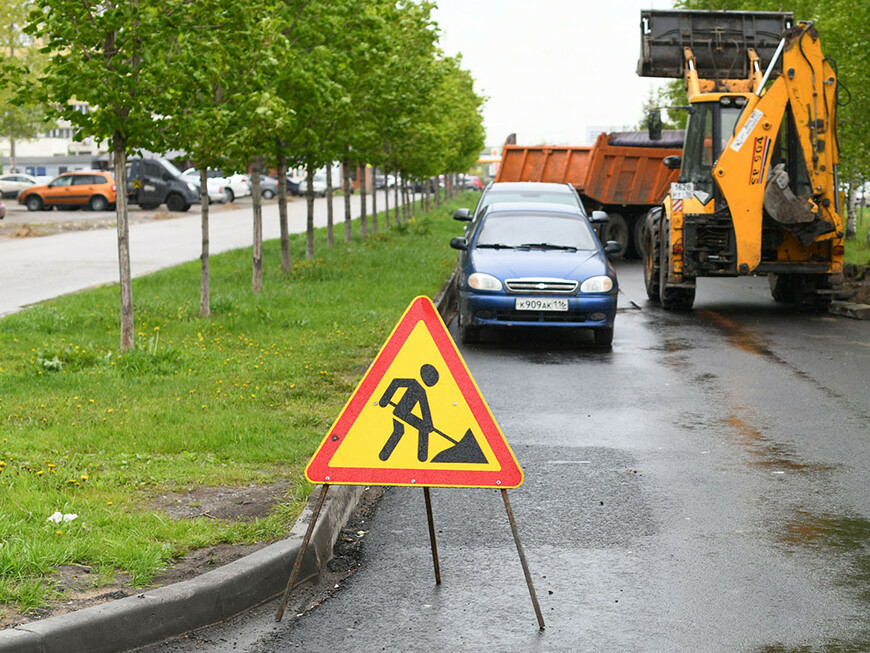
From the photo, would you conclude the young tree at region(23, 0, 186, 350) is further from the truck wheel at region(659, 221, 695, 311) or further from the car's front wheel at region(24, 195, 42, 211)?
the car's front wheel at region(24, 195, 42, 211)

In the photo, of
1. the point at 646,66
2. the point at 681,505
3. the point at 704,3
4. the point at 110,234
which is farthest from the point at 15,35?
the point at 681,505

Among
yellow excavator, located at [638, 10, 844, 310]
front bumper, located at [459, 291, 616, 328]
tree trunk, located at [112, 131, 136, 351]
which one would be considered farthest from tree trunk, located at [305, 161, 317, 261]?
tree trunk, located at [112, 131, 136, 351]

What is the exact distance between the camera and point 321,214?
49719 mm

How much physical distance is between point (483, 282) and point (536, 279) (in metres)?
0.59

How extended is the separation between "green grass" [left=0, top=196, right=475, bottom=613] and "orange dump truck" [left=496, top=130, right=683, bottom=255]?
34.1 ft

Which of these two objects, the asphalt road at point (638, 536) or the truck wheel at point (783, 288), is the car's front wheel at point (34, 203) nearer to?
the truck wheel at point (783, 288)

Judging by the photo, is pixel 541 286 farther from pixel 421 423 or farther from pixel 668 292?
pixel 421 423

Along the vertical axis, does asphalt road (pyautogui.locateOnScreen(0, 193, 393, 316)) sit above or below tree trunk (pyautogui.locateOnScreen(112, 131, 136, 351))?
below

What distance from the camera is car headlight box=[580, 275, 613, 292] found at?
13.4 m

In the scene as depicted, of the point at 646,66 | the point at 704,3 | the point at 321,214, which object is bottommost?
the point at 321,214

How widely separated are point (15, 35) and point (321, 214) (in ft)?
61.1

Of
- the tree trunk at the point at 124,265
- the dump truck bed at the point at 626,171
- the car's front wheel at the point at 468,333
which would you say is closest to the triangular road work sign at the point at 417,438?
the tree trunk at the point at 124,265

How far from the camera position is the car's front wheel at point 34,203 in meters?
51.1

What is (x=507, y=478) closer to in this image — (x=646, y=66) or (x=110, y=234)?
(x=646, y=66)
